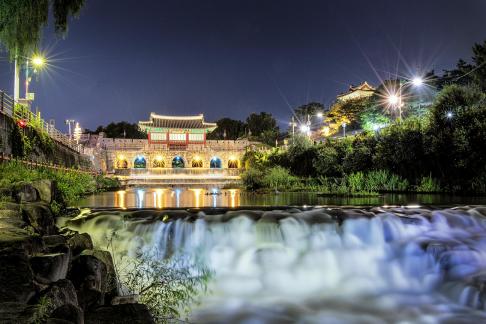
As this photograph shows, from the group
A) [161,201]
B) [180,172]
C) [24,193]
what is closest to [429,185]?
[161,201]

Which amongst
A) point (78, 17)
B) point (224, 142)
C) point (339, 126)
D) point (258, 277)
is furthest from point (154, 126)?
point (258, 277)

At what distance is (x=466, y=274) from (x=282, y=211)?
4.11 m

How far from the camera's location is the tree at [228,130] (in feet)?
302

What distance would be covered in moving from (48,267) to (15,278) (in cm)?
70

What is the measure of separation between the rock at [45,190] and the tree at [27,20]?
3.32 metres

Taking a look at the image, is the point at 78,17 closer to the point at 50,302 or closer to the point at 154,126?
the point at 50,302

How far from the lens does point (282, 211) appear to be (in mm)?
9938

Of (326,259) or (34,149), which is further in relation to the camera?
(34,149)

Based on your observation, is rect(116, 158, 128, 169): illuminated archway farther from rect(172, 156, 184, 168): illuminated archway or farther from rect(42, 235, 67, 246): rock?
rect(42, 235, 67, 246): rock

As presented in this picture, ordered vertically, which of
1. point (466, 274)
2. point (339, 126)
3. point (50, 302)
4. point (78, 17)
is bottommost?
point (466, 274)

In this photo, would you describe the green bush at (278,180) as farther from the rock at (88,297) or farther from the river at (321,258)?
the rock at (88,297)

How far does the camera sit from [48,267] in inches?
185

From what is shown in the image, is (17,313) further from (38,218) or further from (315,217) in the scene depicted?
(315,217)

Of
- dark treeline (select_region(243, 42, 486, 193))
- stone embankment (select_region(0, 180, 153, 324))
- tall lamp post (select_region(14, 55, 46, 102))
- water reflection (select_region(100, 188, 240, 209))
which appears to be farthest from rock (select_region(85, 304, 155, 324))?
dark treeline (select_region(243, 42, 486, 193))
